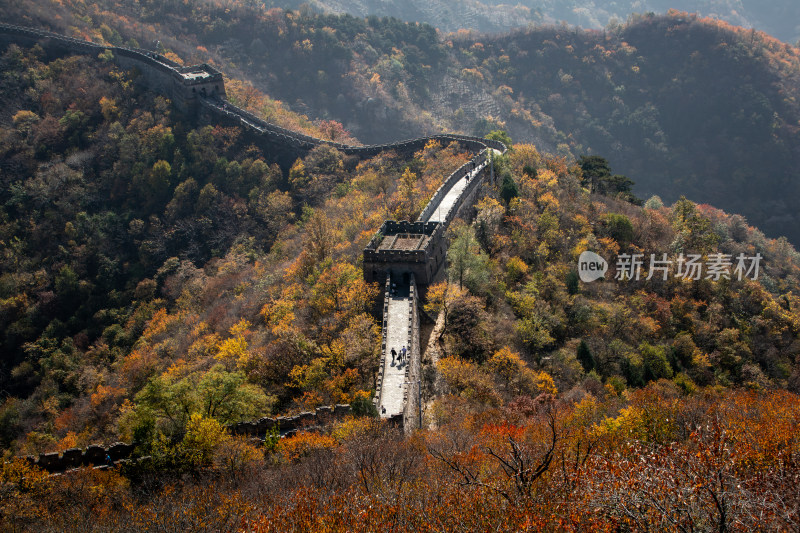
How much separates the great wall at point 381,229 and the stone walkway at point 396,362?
50 millimetres

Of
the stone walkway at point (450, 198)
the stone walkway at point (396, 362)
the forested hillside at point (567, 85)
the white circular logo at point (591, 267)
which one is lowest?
the stone walkway at point (396, 362)

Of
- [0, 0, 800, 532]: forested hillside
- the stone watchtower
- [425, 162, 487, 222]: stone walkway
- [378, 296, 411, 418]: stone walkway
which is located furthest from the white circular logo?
[378, 296, 411, 418]: stone walkway

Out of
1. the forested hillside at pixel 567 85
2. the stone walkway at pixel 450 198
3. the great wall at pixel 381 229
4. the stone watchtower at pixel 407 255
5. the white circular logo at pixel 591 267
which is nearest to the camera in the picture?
the great wall at pixel 381 229

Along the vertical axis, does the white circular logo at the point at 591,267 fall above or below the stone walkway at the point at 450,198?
below

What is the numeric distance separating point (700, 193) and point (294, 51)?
92011 millimetres

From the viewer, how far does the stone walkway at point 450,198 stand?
46531mm

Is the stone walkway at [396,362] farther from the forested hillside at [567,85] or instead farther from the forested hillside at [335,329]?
the forested hillside at [567,85]

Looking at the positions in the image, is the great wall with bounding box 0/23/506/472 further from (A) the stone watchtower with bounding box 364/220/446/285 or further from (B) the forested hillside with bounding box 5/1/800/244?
(B) the forested hillside with bounding box 5/1/800/244

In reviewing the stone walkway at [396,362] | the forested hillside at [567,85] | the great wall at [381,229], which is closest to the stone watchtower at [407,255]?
the great wall at [381,229]

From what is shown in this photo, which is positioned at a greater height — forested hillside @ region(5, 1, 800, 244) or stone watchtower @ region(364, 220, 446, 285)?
forested hillside @ region(5, 1, 800, 244)

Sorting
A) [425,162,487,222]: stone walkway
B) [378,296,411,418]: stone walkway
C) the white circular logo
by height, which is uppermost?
[425,162,487,222]: stone walkway

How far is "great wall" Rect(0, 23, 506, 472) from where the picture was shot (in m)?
28.5

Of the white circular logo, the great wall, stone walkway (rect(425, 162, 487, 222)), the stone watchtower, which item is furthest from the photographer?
the white circular logo

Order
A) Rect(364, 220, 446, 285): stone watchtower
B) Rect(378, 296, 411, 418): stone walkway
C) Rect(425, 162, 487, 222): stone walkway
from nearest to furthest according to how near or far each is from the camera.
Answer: Rect(378, 296, 411, 418): stone walkway, Rect(364, 220, 446, 285): stone watchtower, Rect(425, 162, 487, 222): stone walkway
